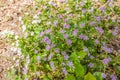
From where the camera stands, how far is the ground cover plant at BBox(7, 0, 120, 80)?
9.62ft

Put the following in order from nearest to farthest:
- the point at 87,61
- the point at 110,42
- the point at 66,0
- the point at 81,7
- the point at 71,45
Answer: the point at 87,61 < the point at 71,45 < the point at 110,42 < the point at 81,7 < the point at 66,0

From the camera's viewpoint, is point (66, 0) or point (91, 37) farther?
point (66, 0)

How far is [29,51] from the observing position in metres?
3.22

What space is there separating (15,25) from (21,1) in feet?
2.20

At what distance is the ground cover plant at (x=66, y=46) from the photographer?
2934mm

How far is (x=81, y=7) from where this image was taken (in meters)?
3.76

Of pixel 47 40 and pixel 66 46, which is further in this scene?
pixel 66 46

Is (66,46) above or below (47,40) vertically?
below

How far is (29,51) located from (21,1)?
1.69 metres

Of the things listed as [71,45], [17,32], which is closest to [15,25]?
[17,32]

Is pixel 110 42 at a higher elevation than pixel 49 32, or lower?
lower

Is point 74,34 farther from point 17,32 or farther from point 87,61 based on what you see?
point 17,32

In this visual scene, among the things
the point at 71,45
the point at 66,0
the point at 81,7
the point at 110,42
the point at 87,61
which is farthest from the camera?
the point at 66,0

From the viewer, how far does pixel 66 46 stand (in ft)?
10.4
